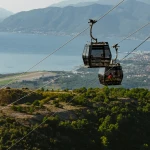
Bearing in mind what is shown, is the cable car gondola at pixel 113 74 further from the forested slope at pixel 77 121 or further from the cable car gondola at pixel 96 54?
the forested slope at pixel 77 121

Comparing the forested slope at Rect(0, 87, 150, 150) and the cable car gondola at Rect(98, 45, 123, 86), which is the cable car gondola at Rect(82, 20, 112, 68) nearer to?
the cable car gondola at Rect(98, 45, 123, 86)

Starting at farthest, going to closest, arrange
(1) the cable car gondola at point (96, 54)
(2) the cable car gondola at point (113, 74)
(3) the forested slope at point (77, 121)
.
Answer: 1. (3) the forested slope at point (77, 121)
2. (2) the cable car gondola at point (113, 74)
3. (1) the cable car gondola at point (96, 54)

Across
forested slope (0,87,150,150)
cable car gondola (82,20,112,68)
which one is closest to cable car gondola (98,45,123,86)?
cable car gondola (82,20,112,68)

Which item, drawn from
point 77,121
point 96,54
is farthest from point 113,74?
point 77,121

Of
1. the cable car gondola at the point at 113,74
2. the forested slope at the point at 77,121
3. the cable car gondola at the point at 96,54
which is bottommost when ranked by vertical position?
the forested slope at the point at 77,121

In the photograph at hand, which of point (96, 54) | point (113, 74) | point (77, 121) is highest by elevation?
point (96, 54)

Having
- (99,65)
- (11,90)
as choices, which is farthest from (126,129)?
(99,65)

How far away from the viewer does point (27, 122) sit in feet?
127

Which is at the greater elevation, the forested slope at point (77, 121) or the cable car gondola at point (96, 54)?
the cable car gondola at point (96, 54)

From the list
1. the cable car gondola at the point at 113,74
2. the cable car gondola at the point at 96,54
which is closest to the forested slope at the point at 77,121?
the cable car gondola at the point at 113,74

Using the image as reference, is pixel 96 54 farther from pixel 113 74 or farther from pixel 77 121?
pixel 77 121

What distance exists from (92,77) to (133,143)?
485ft

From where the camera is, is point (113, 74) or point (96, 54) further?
point (113, 74)

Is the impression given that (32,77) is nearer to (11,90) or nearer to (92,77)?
(92,77)
